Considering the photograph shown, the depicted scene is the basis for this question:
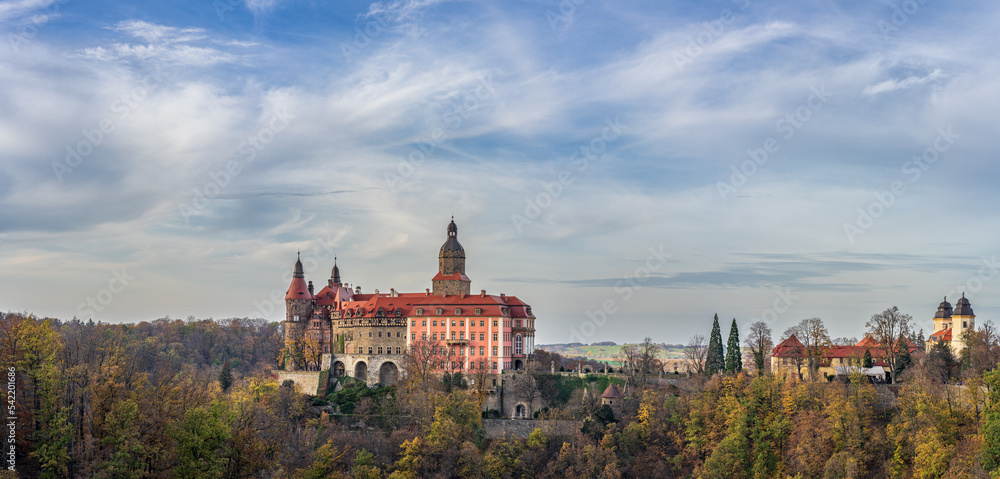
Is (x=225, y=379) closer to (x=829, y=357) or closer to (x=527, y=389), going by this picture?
(x=527, y=389)

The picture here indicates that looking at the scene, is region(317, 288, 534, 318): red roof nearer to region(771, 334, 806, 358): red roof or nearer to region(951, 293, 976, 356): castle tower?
region(771, 334, 806, 358): red roof

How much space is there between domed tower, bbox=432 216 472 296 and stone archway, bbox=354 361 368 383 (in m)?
9.41

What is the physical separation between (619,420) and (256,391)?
→ 28361 millimetres

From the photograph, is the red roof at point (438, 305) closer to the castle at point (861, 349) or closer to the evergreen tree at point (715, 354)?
the evergreen tree at point (715, 354)

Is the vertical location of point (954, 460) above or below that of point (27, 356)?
A: below

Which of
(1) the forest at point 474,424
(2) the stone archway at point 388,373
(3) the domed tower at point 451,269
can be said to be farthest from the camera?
(3) the domed tower at point 451,269

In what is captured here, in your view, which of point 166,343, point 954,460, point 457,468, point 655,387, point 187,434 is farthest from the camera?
point 166,343

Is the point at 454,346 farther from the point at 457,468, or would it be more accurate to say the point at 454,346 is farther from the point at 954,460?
the point at 954,460

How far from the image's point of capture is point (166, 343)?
126 metres

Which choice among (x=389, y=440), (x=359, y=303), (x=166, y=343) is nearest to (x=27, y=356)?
(x=389, y=440)

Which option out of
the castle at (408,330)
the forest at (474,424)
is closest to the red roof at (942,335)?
the forest at (474,424)

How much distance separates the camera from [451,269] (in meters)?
83.9

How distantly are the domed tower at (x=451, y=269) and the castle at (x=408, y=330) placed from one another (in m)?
0.09

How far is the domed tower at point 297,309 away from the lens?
273ft
